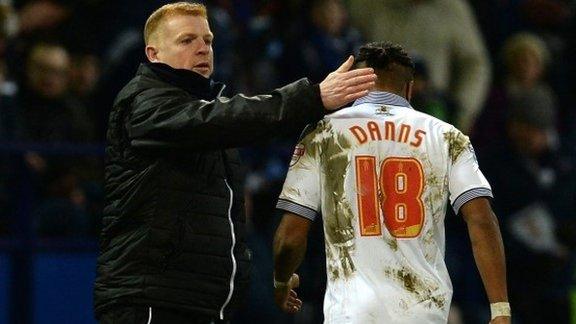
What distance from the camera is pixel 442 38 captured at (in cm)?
1123

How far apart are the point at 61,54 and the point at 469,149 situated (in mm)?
4208

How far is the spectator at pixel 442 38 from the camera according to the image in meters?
11.1

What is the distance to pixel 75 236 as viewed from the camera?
368 inches

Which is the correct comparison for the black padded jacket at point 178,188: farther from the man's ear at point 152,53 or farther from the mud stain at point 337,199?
the mud stain at point 337,199

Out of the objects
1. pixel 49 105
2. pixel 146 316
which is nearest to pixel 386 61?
pixel 146 316

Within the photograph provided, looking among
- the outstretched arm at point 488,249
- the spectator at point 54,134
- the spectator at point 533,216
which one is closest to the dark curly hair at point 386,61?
the outstretched arm at point 488,249

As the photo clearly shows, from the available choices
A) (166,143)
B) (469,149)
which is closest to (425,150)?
(469,149)

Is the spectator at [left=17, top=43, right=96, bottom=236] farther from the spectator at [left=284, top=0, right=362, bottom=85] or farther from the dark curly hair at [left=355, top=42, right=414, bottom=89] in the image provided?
the dark curly hair at [left=355, top=42, right=414, bottom=89]

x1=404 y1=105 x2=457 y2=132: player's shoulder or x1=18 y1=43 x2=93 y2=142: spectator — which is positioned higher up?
x1=18 y1=43 x2=93 y2=142: spectator

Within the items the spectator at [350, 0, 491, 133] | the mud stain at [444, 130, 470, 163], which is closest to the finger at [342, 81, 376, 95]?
the mud stain at [444, 130, 470, 163]

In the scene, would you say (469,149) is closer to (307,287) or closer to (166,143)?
(166,143)

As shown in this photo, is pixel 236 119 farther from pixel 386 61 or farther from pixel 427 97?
pixel 427 97

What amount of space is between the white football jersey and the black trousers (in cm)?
58

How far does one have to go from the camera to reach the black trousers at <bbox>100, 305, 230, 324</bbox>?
5.78 meters
